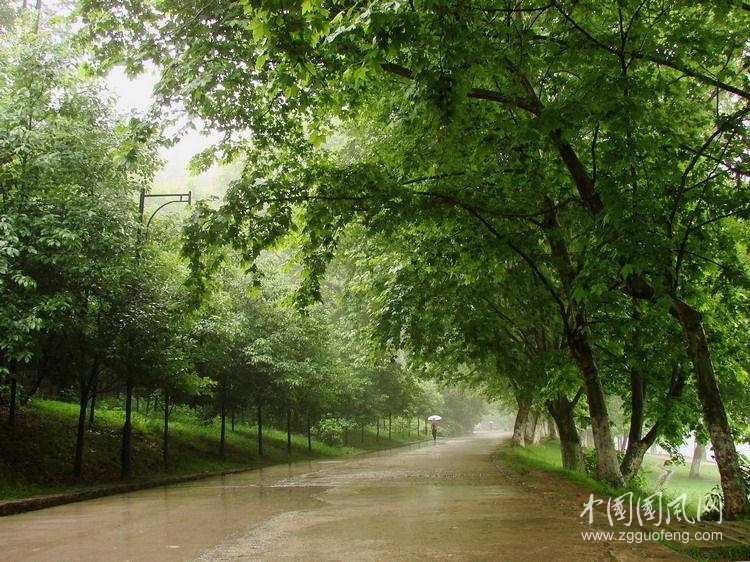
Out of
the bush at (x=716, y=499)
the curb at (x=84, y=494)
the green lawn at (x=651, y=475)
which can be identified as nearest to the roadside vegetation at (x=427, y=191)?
the bush at (x=716, y=499)

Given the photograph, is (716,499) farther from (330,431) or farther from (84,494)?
(330,431)

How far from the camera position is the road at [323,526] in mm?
5895

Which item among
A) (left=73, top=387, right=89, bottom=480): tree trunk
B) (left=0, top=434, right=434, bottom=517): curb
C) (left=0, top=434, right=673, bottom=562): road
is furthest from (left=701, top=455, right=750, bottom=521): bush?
(left=73, top=387, right=89, bottom=480): tree trunk

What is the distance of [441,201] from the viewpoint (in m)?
9.92

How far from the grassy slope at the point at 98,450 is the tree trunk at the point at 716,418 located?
12.1 m

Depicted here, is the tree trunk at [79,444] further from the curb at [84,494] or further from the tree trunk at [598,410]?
the tree trunk at [598,410]

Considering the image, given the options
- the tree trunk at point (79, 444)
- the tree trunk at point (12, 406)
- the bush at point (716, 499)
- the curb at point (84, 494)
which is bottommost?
the curb at point (84, 494)

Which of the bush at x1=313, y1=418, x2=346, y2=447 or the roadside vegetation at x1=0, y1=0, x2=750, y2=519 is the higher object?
the roadside vegetation at x1=0, y1=0, x2=750, y2=519

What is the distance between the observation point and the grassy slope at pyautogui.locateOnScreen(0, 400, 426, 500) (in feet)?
41.4

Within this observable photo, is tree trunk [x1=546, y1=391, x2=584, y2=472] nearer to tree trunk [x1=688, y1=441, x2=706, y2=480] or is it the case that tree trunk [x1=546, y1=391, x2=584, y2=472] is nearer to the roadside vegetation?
the roadside vegetation

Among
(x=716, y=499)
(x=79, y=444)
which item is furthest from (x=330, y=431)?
(x=716, y=499)

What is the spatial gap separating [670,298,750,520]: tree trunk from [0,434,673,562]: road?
1979mm

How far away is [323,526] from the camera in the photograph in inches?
298

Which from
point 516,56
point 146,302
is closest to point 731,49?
point 516,56
